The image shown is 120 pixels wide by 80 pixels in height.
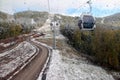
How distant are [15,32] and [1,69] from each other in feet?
341

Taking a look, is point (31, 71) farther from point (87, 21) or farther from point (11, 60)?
point (87, 21)

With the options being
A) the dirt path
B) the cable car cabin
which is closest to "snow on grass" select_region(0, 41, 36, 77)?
the dirt path

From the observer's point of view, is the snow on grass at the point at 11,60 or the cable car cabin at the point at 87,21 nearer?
the snow on grass at the point at 11,60

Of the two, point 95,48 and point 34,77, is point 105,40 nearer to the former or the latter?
point 95,48

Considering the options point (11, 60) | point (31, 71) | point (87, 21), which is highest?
point (87, 21)

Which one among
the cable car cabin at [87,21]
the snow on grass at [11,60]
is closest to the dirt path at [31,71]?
the snow on grass at [11,60]

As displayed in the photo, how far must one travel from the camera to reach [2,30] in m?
133

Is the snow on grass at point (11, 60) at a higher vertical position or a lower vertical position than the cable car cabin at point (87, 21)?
lower

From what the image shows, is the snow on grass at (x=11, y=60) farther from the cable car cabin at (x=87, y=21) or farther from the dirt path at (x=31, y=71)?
the cable car cabin at (x=87, y=21)

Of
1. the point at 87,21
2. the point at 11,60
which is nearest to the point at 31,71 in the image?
the point at 11,60

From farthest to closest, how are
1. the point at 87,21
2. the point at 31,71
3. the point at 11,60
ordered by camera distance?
1. the point at 11,60
2. the point at 87,21
3. the point at 31,71

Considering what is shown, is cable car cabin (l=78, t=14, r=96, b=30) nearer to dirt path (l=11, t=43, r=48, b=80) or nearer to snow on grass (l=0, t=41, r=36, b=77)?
dirt path (l=11, t=43, r=48, b=80)

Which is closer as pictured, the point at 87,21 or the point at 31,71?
the point at 31,71

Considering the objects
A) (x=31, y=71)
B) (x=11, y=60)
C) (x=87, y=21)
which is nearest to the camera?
(x=31, y=71)
